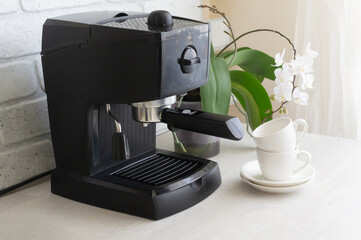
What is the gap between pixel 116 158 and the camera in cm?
98

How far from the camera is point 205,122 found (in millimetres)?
893

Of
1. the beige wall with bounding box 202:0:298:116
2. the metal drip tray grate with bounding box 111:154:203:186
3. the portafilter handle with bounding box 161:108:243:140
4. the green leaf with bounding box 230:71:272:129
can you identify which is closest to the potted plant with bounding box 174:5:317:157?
the green leaf with bounding box 230:71:272:129

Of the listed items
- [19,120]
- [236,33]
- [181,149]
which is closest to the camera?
[19,120]

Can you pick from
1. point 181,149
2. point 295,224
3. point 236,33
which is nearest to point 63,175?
point 181,149

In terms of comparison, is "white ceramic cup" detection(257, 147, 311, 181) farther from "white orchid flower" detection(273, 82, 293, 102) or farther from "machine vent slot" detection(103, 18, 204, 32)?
"machine vent slot" detection(103, 18, 204, 32)

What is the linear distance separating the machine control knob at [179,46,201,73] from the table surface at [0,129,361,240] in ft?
0.87

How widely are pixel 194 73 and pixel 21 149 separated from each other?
430 millimetres

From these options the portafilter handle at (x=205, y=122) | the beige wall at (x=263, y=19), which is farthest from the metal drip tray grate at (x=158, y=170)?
the beige wall at (x=263, y=19)

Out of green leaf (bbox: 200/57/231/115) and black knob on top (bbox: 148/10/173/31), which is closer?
black knob on top (bbox: 148/10/173/31)

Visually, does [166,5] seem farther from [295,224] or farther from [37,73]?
[295,224]

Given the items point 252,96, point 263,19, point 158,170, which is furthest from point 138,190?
point 263,19

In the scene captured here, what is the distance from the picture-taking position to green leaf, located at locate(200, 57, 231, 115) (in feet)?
3.85

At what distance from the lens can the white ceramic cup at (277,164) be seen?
1.02m

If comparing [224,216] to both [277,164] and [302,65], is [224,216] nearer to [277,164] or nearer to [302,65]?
[277,164]
